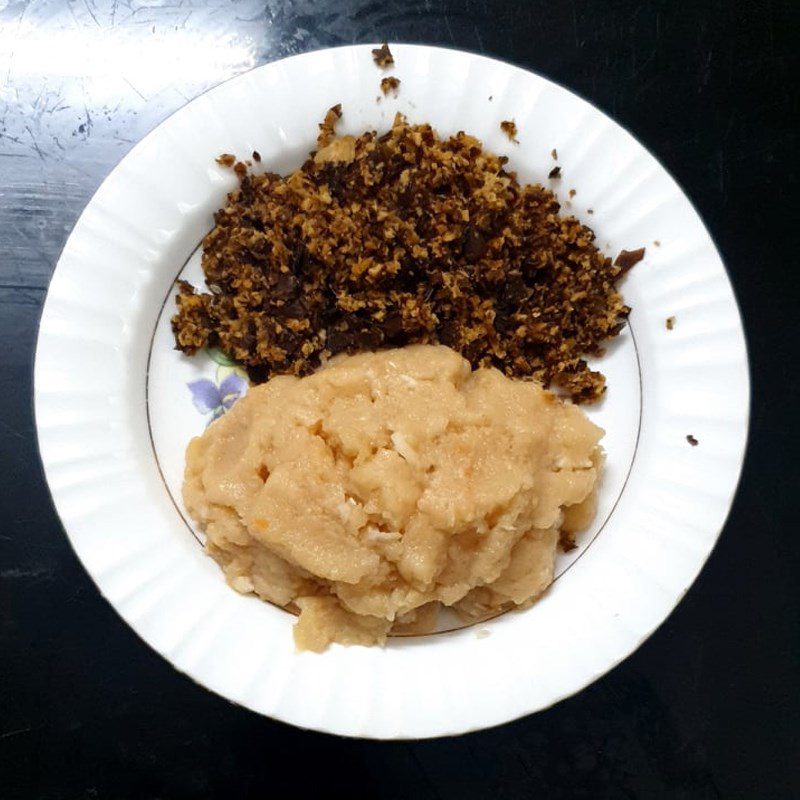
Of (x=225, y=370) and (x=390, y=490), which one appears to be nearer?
(x=390, y=490)

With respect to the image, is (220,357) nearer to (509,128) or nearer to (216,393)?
(216,393)

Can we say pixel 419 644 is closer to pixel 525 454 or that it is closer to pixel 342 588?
pixel 342 588

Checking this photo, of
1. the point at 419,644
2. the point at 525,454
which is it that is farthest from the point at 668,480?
the point at 419,644

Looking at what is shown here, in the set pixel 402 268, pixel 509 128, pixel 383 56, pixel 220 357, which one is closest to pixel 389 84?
pixel 383 56

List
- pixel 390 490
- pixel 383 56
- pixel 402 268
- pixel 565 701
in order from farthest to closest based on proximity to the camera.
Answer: pixel 565 701 → pixel 383 56 → pixel 402 268 → pixel 390 490

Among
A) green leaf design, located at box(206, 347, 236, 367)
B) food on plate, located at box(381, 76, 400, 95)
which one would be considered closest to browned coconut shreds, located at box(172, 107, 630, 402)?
green leaf design, located at box(206, 347, 236, 367)

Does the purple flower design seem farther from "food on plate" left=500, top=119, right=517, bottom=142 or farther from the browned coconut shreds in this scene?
"food on plate" left=500, top=119, right=517, bottom=142

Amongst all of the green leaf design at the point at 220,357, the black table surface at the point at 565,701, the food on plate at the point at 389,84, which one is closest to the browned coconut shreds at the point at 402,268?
the green leaf design at the point at 220,357
